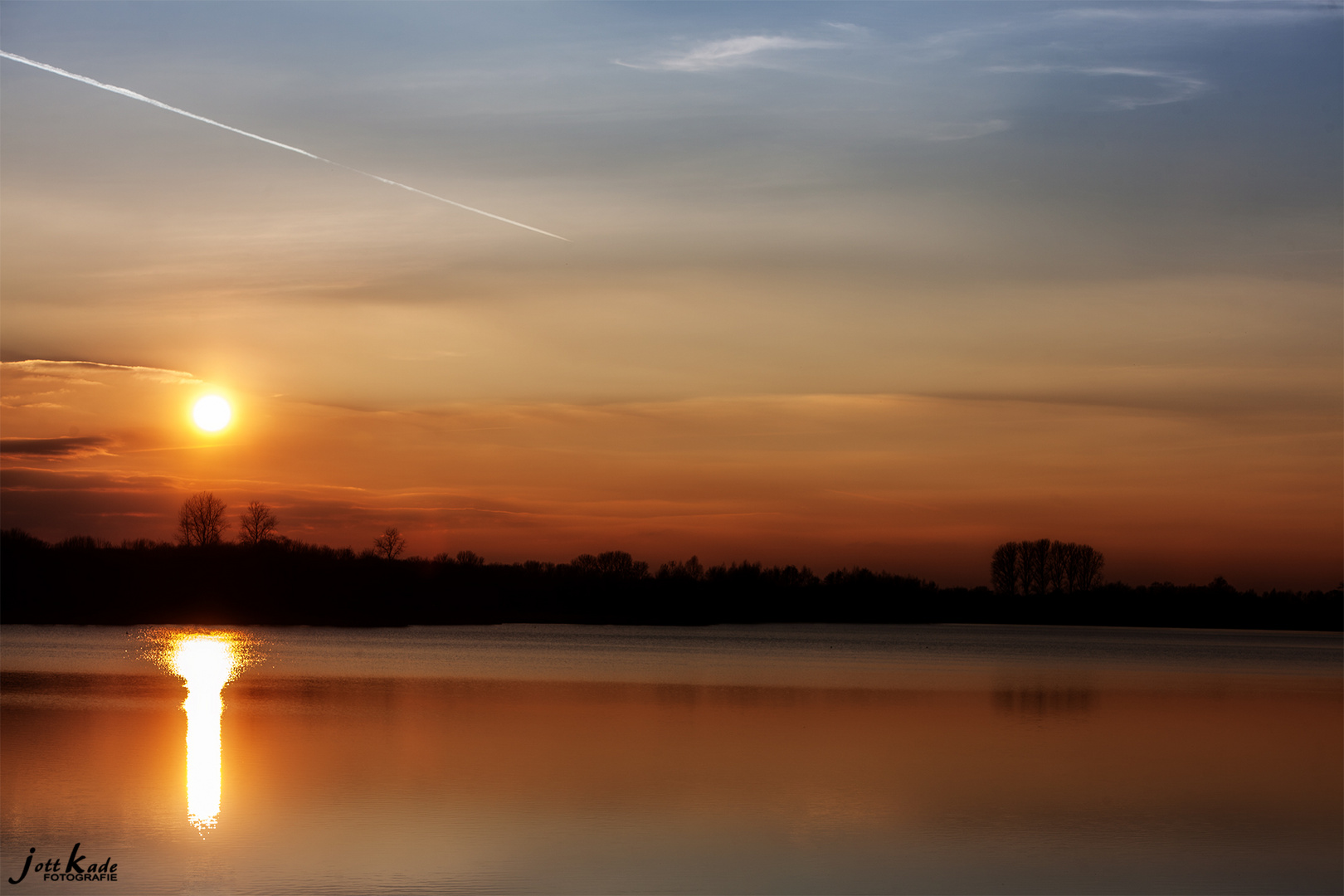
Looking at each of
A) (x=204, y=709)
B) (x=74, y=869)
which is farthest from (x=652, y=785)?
(x=204, y=709)

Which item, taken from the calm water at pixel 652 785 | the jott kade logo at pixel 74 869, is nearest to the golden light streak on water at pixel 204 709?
the calm water at pixel 652 785

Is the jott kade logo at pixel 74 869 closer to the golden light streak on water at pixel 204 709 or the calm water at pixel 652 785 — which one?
the calm water at pixel 652 785

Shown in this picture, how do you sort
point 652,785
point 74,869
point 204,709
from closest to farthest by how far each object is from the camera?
point 74,869
point 652,785
point 204,709

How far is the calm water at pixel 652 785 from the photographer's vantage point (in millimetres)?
11242

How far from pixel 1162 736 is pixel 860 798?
34.9 feet

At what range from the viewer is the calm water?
11242 mm

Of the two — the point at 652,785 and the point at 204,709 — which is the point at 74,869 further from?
the point at 204,709

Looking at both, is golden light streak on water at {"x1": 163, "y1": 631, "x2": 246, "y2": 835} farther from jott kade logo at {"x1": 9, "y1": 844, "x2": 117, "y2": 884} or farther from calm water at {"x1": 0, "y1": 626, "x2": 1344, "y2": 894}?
jott kade logo at {"x1": 9, "y1": 844, "x2": 117, "y2": 884}

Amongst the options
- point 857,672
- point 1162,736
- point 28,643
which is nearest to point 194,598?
point 28,643

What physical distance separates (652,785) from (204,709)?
1154cm

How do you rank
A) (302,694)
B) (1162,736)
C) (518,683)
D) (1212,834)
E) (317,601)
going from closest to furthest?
(1212,834), (1162,736), (302,694), (518,683), (317,601)

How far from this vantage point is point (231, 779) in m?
15.2

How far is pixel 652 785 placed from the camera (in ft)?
51.6

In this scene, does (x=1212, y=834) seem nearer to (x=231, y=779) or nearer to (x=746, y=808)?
(x=746, y=808)
